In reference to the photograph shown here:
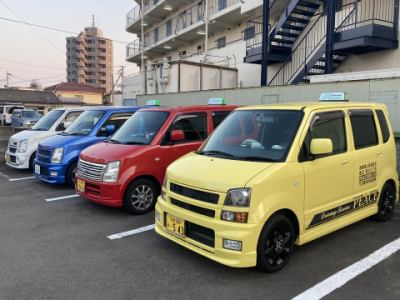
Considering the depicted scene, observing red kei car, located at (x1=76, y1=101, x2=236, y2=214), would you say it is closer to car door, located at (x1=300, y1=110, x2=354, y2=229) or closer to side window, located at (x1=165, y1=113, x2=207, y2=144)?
side window, located at (x1=165, y1=113, x2=207, y2=144)

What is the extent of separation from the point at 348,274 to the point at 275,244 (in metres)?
0.78

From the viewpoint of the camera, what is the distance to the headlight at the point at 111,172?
528 centimetres

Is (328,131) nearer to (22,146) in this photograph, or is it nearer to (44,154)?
(44,154)

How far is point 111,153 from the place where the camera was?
17.9 ft

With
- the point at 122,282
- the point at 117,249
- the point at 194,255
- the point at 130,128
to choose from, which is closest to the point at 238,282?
the point at 194,255

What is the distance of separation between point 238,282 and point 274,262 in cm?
44

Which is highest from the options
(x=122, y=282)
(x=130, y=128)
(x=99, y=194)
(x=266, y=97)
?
(x=266, y=97)

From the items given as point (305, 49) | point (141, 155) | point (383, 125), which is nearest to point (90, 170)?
point (141, 155)

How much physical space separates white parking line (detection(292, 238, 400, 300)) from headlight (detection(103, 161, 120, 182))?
3198mm

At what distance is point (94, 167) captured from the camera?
18.0 feet

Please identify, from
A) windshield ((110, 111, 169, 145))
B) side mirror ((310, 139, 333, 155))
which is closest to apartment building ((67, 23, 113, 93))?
windshield ((110, 111, 169, 145))

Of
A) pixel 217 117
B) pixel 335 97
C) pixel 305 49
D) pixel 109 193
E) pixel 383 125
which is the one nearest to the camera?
pixel 335 97

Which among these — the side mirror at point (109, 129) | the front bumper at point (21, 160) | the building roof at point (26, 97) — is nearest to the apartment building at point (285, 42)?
the side mirror at point (109, 129)

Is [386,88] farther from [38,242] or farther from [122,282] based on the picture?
[38,242]
